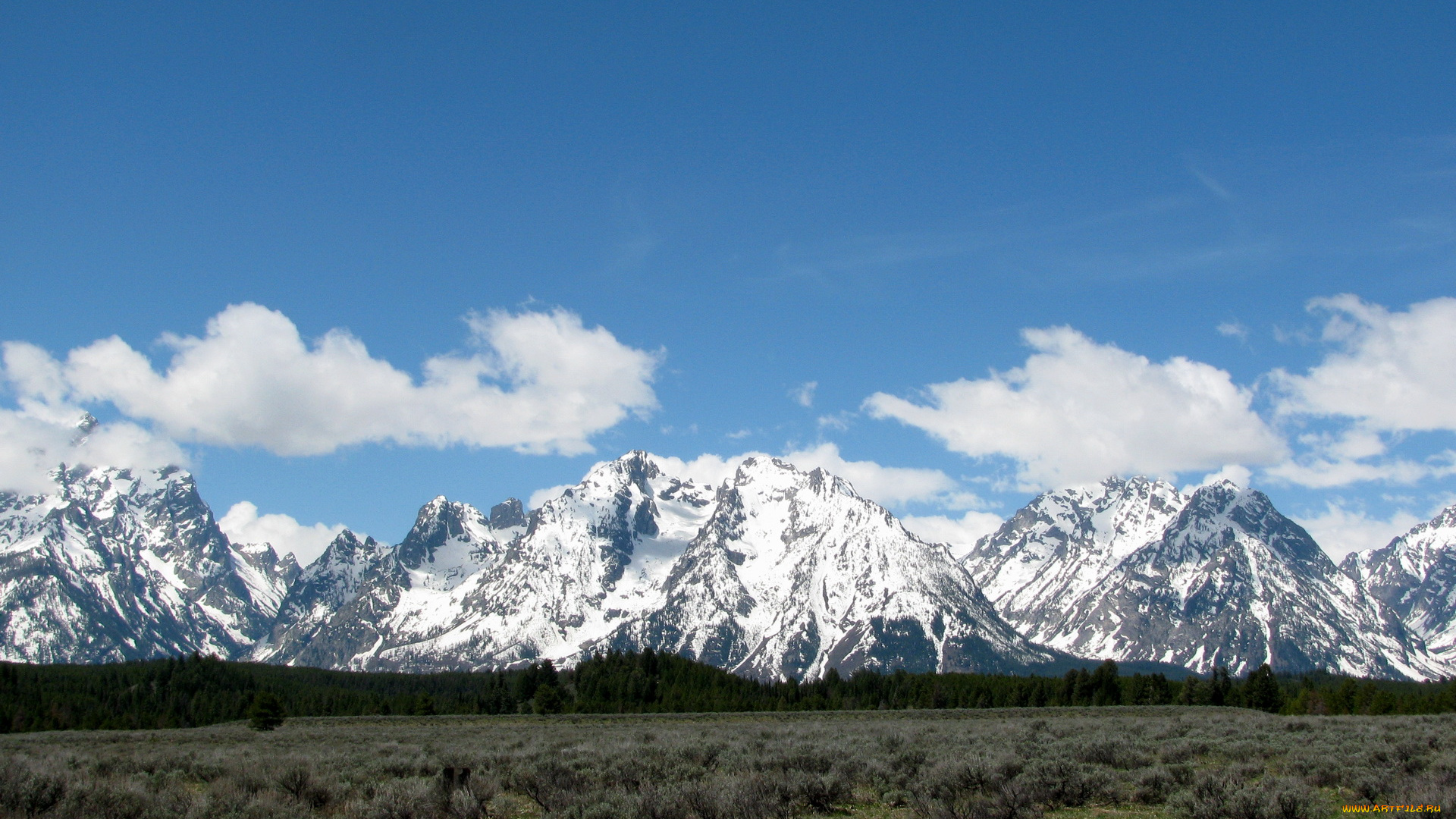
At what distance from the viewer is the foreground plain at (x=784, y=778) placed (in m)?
19.5

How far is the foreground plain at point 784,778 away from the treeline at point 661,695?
288 feet

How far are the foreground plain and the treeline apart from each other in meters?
87.7

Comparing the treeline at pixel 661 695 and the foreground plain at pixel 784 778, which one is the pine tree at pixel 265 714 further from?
the foreground plain at pixel 784 778

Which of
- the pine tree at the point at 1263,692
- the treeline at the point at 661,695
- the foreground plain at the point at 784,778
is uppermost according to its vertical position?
the foreground plain at the point at 784,778

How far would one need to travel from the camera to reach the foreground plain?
64.0ft

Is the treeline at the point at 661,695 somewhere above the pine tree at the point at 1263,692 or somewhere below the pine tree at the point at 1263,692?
below

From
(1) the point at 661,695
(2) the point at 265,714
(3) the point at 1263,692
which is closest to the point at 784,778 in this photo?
(2) the point at 265,714

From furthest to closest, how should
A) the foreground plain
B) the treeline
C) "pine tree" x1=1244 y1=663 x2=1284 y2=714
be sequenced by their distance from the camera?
1. "pine tree" x1=1244 y1=663 x2=1284 y2=714
2. the treeline
3. the foreground plain

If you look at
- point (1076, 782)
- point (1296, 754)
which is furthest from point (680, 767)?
point (1296, 754)

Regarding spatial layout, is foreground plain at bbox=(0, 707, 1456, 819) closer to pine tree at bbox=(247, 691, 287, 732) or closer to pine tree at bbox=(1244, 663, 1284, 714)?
pine tree at bbox=(247, 691, 287, 732)

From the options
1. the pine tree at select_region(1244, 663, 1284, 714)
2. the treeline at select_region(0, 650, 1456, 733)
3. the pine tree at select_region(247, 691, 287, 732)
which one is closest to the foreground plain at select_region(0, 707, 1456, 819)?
the pine tree at select_region(247, 691, 287, 732)

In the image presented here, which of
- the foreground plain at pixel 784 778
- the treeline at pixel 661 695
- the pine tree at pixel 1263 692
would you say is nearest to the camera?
the foreground plain at pixel 784 778

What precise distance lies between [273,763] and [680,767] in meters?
13.2

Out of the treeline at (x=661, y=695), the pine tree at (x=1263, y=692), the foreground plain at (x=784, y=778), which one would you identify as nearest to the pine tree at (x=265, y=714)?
the treeline at (x=661, y=695)
